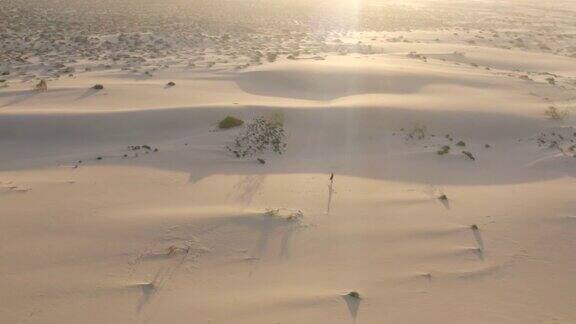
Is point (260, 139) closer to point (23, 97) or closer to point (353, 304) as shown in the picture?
point (353, 304)

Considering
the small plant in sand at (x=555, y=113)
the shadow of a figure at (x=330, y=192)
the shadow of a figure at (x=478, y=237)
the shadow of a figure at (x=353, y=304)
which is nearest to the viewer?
the shadow of a figure at (x=353, y=304)

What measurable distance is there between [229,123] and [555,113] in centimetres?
554

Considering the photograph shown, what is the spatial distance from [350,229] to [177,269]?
1.78 m

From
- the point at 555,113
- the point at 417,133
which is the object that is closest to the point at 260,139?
the point at 417,133

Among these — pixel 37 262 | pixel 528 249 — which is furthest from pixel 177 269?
pixel 528 249

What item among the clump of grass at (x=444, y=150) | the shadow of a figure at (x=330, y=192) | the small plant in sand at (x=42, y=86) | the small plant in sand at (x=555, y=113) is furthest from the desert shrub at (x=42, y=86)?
the small plant in sand at (x=555, y=113)

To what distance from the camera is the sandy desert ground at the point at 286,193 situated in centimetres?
402

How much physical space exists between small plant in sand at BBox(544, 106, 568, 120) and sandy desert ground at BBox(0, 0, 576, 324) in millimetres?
40

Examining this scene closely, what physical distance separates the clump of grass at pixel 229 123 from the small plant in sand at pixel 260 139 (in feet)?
0.56

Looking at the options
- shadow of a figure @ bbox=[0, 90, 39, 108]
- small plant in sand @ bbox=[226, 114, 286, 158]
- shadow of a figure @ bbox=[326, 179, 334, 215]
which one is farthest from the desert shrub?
shadow of a figure @ bbox=[326, 179, 334, 215]

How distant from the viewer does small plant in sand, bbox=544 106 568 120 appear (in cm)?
862

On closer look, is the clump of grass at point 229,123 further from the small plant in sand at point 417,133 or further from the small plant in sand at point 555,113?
the small plant in sand at point 555,113

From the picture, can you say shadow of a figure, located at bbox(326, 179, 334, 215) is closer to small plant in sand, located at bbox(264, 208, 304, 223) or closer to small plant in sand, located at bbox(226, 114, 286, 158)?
small plant in sand, located at bbox(264, 208, 304, 223)

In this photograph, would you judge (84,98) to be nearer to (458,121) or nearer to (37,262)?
(37,262)
